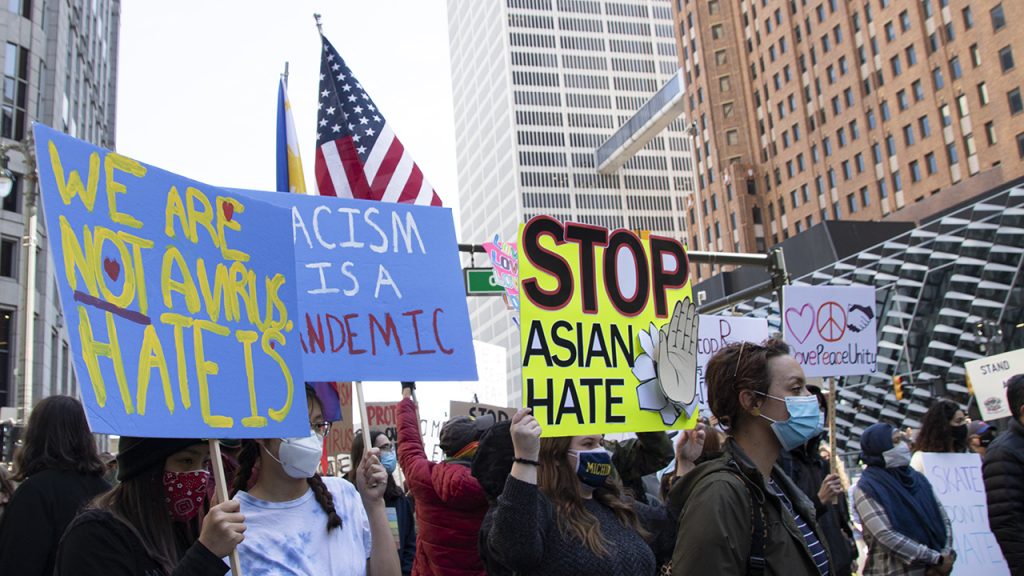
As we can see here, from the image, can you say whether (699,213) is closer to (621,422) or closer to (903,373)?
(903,373)

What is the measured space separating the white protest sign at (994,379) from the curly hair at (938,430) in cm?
289

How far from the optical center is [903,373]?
52.2 metres

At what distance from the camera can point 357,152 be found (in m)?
6.98

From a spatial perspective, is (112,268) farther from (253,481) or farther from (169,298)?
(253,481)

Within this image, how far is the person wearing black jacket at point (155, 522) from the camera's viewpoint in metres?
2.79

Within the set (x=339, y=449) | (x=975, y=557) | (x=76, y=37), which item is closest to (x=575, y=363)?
(x=975, y=557)

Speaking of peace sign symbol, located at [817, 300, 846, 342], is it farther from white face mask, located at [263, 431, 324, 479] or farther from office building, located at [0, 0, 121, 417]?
office building, located at [0, 0, 121, 417]

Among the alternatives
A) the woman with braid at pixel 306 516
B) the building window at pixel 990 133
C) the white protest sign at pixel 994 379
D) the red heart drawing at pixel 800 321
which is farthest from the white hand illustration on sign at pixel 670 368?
the building window at pixel 990 133

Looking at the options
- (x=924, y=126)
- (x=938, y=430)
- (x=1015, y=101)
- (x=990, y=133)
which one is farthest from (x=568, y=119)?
(x=938, y=430)

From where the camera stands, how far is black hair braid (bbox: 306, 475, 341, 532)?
3662 millimetres

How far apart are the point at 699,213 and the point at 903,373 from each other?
43.3 metres

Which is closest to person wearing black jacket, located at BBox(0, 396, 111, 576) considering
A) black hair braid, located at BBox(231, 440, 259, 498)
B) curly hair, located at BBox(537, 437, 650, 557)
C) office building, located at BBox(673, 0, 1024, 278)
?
black hair braid, located at BBox(231, 440, 259, 498)

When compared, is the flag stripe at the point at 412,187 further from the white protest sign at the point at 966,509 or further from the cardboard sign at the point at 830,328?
the white protest sign at the point at 966,509

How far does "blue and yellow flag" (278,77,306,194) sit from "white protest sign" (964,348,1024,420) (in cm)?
751
